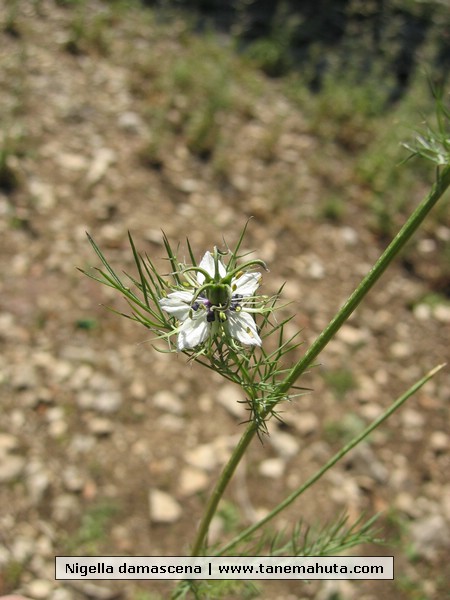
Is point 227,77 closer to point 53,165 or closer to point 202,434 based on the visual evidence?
point 53,165

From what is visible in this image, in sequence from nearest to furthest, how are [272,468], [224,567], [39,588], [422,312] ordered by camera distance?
[224,567]
[39,588]
[272,468]
[422,312]

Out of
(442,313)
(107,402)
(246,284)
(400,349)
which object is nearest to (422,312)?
(442,313)

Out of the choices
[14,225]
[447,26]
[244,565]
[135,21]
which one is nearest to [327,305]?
[14,225]

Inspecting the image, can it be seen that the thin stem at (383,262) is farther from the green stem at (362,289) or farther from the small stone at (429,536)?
the small stone at (429,536)

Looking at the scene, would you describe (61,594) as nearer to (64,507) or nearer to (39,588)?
Result: (39,588)

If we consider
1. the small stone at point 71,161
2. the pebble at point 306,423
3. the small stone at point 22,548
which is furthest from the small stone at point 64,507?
the small stone at point 71,161
